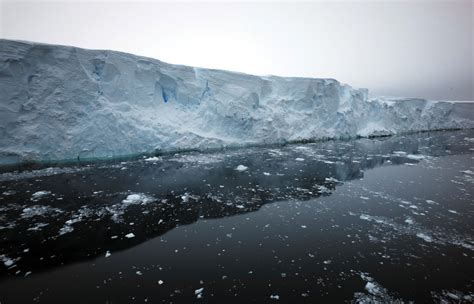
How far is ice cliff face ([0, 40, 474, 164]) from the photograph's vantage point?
816cm

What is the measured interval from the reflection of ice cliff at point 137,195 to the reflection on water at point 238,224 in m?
0.03

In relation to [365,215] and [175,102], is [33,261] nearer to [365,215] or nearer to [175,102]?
[365,215]

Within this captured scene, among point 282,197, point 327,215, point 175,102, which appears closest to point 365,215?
point 327,215

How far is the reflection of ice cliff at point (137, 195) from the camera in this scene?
3570 mm

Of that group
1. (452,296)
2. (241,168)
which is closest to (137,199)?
(241,168)

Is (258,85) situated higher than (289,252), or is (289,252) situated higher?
(258,85)

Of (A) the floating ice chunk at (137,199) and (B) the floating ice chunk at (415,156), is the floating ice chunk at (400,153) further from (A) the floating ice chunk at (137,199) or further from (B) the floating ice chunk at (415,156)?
(A) the floating ice chunk at (137,199)

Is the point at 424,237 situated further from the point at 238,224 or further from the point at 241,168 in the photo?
the point at 241,168

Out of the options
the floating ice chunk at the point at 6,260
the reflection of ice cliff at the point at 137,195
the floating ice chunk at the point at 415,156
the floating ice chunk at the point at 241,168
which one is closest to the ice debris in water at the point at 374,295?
the reflection of ice cliff at the point at 137,195

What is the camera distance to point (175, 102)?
37.6 ft

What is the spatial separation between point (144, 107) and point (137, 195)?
19.9 feet

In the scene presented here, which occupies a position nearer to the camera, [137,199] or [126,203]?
[126,203]

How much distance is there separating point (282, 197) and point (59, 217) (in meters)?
4.21

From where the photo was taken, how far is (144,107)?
10461mm
